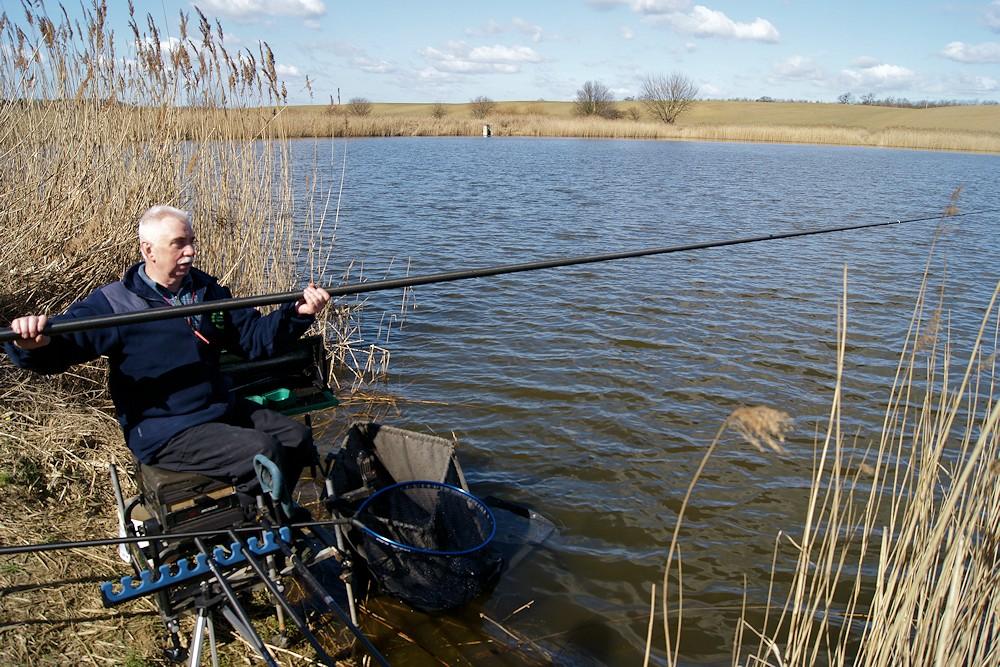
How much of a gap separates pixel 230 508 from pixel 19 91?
374cm

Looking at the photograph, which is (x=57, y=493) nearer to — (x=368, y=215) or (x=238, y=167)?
(x=238, y=167)

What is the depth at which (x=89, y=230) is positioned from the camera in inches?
192

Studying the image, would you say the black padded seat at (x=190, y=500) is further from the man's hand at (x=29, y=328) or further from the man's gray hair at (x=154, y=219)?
the man's gray hair at (x=154, y=219)

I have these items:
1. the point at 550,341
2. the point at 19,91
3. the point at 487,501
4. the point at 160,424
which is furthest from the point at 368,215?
the point at 160,424

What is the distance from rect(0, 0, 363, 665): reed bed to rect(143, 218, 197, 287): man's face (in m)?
1.34

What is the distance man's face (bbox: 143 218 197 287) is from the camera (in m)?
3.01

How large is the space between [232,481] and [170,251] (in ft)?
3.11

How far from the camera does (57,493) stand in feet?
12.3

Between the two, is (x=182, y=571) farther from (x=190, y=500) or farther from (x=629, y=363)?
(x=629, y=363)

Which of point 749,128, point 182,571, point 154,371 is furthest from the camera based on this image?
point 749,128

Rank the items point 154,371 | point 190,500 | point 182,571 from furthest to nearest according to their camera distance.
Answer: point 154,371 → point 190,500 → point 182,571

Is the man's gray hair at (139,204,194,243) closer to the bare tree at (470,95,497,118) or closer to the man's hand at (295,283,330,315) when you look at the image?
the man's hand at (295,283,330,315)

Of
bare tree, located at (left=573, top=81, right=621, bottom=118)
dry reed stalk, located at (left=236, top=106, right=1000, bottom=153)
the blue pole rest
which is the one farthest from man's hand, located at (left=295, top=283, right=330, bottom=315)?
bare tree, located at (left=573, top=81, right=621, bottom=118)

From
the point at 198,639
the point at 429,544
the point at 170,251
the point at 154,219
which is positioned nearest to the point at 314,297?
the point at 170,251
